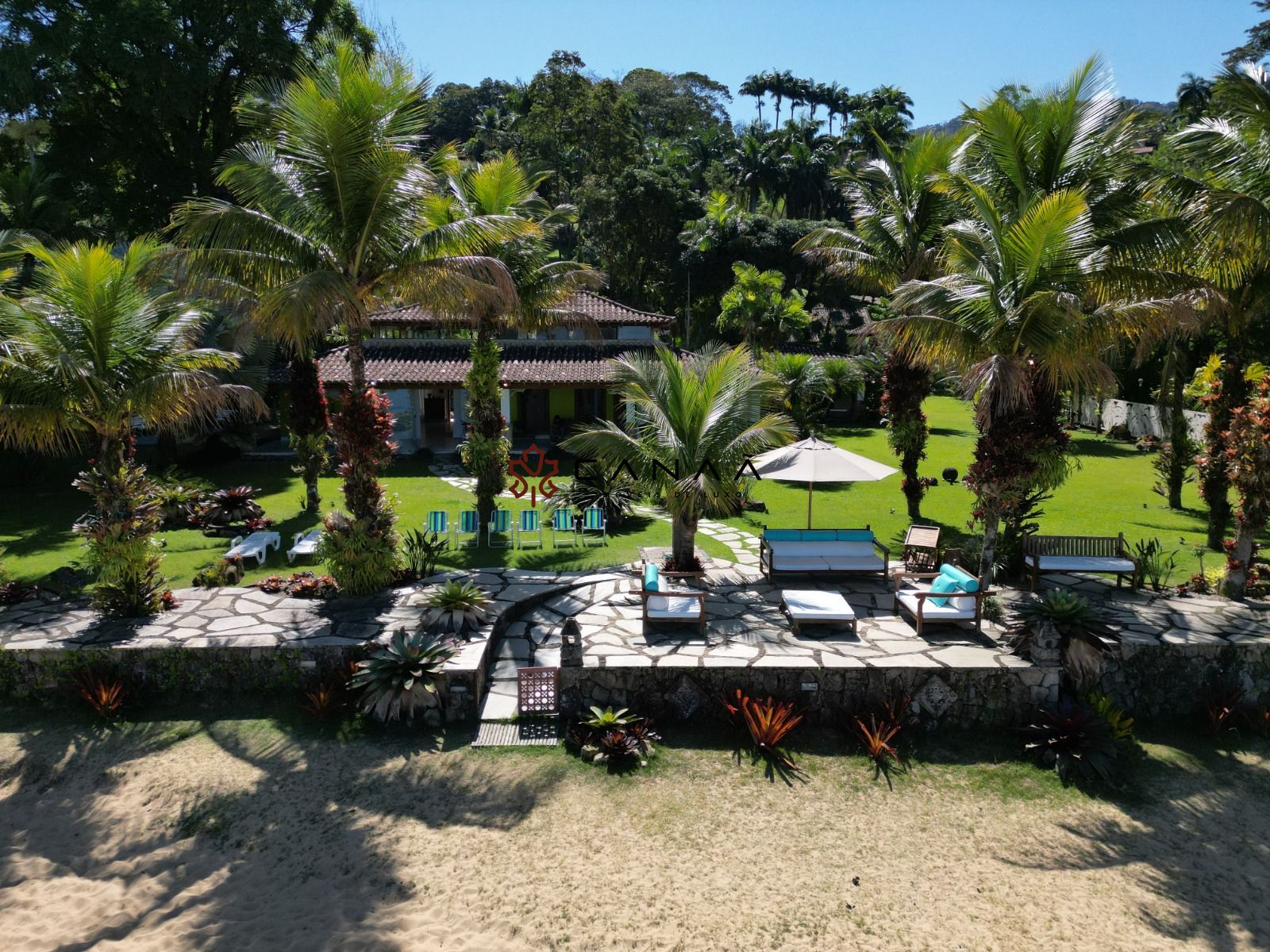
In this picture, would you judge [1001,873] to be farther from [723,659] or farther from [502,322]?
[502,322]

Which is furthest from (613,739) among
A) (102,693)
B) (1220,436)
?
(1220,436)

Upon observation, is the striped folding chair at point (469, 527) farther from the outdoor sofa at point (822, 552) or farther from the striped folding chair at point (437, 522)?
the outdoor sofa at point (822, 552)

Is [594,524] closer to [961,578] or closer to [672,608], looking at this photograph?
[672,608]

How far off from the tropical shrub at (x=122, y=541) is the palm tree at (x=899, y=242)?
13102 mm

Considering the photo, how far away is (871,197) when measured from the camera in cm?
1625

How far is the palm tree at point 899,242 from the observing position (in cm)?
1517

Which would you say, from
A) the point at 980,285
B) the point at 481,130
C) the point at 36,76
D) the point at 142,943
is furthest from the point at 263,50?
the point at 481,130

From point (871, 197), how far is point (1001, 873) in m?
13.3

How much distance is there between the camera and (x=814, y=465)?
12992 mm

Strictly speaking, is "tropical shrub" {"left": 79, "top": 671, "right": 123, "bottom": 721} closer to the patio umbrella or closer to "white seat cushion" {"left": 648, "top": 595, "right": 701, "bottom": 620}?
"white seat cushion" {"left": 648, "top": 595, "right": 701, "bottom": 620}

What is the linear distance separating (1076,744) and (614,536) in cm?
951

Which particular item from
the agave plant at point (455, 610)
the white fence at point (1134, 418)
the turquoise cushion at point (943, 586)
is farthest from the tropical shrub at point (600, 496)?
the white fence at point (1134, 418)

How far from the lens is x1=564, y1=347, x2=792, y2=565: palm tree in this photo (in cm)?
1223

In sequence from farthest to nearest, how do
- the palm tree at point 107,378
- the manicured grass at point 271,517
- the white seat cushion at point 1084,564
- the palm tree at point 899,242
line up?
the palm tree at point 899,242 → the manicured grass at point 271,517 → the white seat cushion at point 1084,564 → the palm tree at point 107,378
